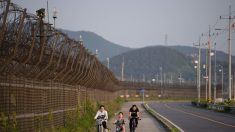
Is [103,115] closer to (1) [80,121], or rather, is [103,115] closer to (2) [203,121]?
(1) [80,121]

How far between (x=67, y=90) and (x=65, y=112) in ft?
2.95

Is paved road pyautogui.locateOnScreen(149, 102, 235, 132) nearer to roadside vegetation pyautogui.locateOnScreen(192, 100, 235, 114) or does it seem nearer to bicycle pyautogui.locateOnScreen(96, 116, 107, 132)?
roadside vegetation pyautogui.locateOnScreen(192, 100, 235, 114)

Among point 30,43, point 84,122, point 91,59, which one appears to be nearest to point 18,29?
point 30,43

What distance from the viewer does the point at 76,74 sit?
2122 centimetres

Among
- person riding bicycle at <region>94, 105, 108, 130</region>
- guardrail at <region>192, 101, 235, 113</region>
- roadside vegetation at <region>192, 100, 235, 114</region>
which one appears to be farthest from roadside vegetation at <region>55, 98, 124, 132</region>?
guardrail at <region>192, 101, 235, 113</region>

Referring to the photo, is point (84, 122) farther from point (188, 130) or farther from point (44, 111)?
point (44, 111)

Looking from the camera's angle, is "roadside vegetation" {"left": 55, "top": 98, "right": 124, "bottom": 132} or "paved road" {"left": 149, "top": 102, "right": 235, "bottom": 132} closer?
"roadside vegetation" {"left": 55, "top": 98, "right": 124, "bottom": 132}

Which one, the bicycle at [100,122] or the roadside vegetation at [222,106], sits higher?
the bicycle at [100,122]

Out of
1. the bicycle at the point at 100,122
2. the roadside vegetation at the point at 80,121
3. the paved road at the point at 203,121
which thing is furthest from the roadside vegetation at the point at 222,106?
the bicycle at the point at 100,122

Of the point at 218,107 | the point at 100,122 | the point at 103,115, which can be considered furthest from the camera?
the point at 218,107

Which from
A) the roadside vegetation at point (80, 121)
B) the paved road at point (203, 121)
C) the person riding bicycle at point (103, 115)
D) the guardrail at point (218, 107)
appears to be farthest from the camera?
the guardrail at point (218, 107)

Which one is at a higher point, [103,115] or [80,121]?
[103,115]

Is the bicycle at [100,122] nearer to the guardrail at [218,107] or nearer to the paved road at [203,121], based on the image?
the paved road at [203,121]

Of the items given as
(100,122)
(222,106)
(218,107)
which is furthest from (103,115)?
(218,107)
